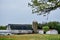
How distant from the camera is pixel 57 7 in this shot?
8.65 meters

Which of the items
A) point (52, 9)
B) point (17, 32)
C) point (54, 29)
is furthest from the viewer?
point (54, 29)

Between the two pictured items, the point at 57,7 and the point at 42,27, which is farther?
the point at 42,27

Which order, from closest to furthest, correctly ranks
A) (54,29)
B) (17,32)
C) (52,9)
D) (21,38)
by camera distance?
(21,38), (52,9), (17,32), (54,29)

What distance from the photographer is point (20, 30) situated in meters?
9.70

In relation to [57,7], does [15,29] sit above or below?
below

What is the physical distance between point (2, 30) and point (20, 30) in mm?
1165

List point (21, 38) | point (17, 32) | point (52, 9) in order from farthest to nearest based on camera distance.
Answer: point (17, 32), point (52, 9), point (21, 38)

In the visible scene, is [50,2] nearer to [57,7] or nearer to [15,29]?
[57,7]

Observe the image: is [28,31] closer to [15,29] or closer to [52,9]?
[15,29]

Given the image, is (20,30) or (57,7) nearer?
(57,7)

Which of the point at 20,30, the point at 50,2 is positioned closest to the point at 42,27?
the point at 20,30

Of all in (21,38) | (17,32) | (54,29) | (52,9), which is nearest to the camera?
(21,38)

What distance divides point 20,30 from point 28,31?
40cm

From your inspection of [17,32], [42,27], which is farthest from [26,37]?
[42,27]
